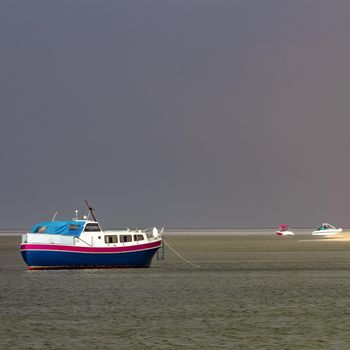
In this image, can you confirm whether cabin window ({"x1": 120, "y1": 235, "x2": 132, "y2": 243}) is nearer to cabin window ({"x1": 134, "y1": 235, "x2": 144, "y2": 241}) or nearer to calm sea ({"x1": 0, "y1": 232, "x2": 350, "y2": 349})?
cabin window ({"x1": 134, "y1": 235, "x2": 144, "y2": 241})

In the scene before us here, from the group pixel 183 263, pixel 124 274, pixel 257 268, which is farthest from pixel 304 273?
pixel 183 263

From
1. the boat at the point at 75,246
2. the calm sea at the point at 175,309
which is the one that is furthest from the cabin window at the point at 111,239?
the calm sea at the point at 175,309

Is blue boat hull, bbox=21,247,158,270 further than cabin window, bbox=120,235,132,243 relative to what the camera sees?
No

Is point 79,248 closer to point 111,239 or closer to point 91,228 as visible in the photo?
point 91,228

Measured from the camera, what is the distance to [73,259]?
89.5 meters

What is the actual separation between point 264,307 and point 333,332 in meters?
12.1

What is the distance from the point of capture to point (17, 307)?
188 feet

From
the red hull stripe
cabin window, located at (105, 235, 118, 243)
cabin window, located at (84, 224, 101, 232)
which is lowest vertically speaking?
the red hull stripe

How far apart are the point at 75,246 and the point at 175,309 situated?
35.3 metres

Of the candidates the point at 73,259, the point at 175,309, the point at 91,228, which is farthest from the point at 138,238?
the point at 175,309

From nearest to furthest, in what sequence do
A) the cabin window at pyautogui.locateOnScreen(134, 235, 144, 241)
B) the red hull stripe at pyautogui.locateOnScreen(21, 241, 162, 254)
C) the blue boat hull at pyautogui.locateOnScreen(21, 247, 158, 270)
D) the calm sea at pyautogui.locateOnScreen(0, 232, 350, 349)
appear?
the calm sea at pyautogui.locateOnScreen(0, 232, 350, 349), the red hull stripe at pyautogui.locateOnScreen(21, 241, 162, 254), the blue boat hull at pyautogui.locateOnScreen(21, 247, 158, 270), the cabin window at pyautogui.locateOnScreen(134, 235, 144, 241)

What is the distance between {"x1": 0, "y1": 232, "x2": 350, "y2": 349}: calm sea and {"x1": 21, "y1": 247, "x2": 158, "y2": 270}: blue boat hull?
3.11 ft

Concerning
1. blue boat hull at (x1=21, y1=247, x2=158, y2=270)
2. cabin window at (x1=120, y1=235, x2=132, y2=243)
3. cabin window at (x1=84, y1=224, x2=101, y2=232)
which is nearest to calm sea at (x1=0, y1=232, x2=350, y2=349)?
blue boat hull at (x1=21, y1=247, x2=158, y2=270)

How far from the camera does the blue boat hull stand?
89375mm
